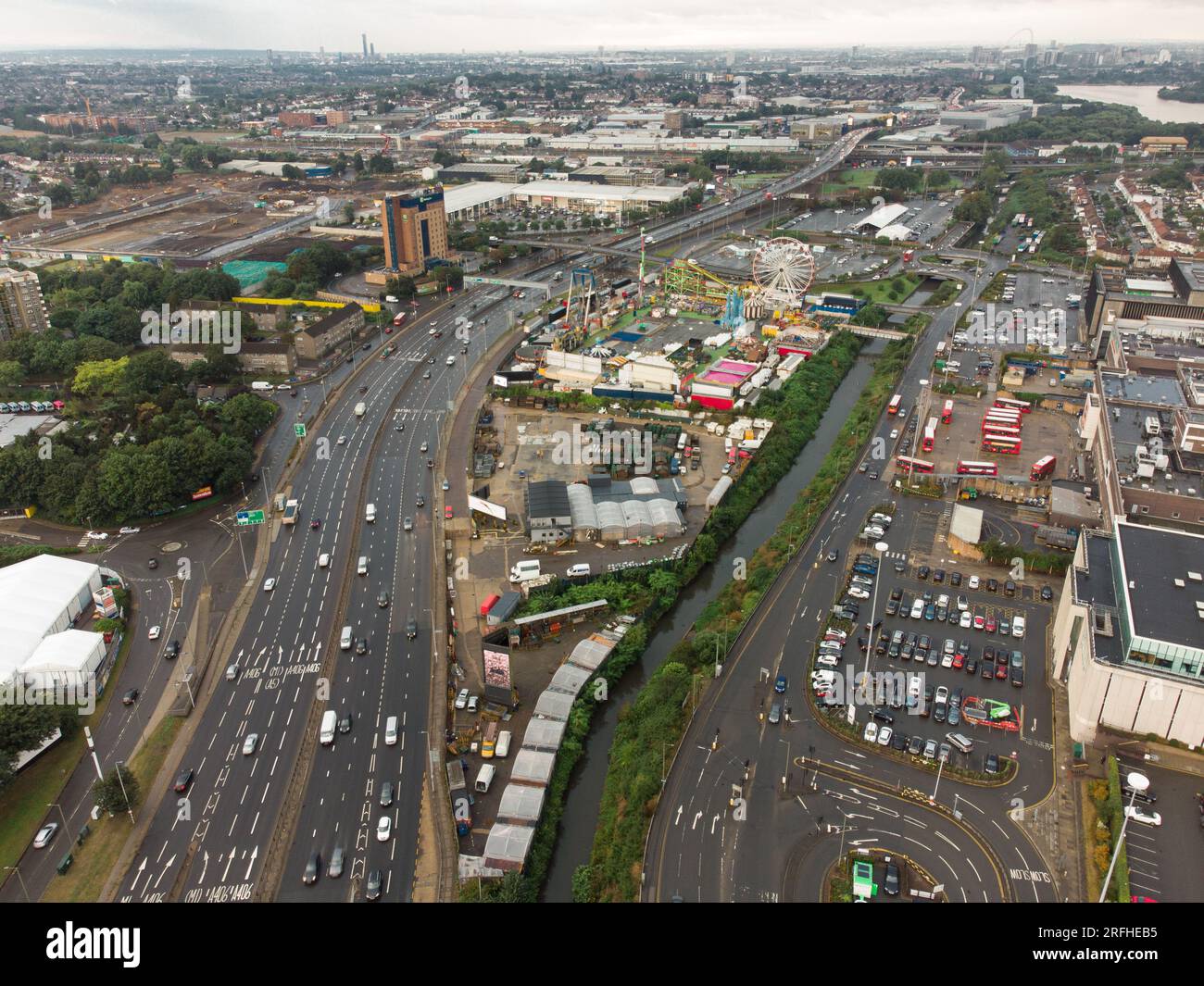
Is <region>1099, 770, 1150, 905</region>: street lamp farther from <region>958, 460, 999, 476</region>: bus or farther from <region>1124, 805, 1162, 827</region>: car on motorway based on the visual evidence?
<region>958, 460, 999, 476</region>: bus

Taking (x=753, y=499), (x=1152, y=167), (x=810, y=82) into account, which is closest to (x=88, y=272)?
(x=753, y=499)

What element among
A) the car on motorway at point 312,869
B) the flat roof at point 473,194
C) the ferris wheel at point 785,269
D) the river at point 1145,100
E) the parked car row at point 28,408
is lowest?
the car on motorway at point 312,869

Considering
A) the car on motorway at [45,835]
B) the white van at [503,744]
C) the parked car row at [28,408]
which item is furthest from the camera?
the parked car row at [28,408]

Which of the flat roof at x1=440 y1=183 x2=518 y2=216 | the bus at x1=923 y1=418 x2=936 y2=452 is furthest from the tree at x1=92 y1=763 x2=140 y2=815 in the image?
the flat roof at x1=440 y1=183 x2=518 y2=216

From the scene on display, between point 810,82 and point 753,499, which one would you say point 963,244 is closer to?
point 753,499

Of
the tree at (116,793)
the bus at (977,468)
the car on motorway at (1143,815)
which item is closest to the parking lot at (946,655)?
the car on motorway at (1143,815)

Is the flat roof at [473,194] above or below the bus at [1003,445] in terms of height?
above

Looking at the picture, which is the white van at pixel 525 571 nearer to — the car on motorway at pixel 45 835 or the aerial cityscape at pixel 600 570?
the aerial cityscape at pixel 600 570
